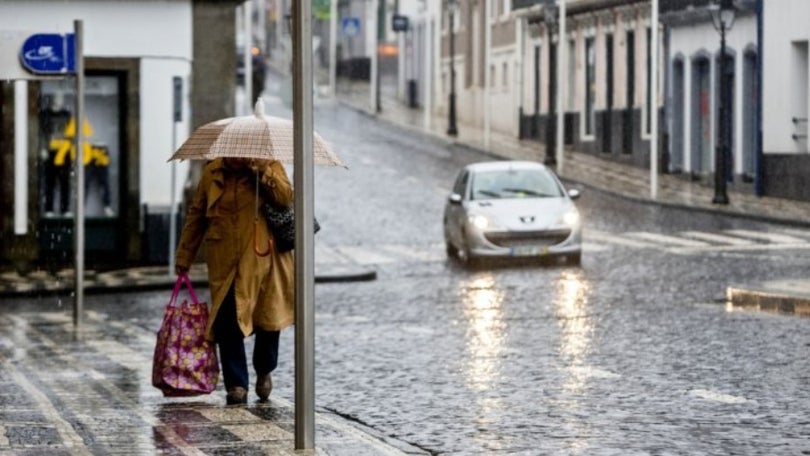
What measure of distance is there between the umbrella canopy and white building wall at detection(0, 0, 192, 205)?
18.7m

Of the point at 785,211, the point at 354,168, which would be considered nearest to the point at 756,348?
the point at 785,211

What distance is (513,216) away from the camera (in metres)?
29.5

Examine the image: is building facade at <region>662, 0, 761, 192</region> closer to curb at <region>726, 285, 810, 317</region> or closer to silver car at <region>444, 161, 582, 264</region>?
silver car at <region>444, 161, 582, 264</region>

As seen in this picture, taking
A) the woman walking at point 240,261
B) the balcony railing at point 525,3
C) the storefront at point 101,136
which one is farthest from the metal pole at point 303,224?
the balcony railing at point 525,3

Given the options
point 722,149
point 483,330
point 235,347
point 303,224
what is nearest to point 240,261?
point 235,347

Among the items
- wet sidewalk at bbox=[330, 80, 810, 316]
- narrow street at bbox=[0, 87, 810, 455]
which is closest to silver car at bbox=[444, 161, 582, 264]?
narrow street at bbox=[0, 87, 810, 455]

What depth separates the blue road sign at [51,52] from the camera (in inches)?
830

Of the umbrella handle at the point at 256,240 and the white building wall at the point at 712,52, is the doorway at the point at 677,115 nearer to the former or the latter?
the white building wall at the point at 712,52

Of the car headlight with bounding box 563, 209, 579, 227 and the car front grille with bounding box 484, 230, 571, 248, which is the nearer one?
the car front grille with bounding box 484, 230, 571, 248

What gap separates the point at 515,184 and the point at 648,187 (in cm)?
1719

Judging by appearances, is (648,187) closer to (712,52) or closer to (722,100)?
(712,52)

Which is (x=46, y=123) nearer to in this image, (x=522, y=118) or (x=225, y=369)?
(x=225, y=369)

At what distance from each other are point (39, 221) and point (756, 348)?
16891mm

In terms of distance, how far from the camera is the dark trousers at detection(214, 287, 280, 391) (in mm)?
13148
